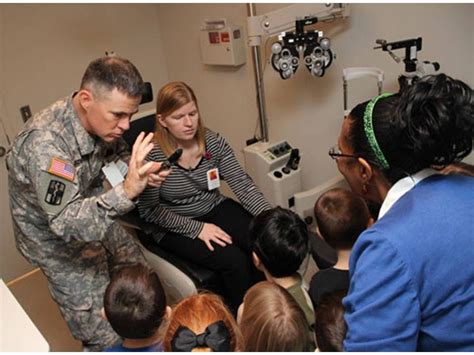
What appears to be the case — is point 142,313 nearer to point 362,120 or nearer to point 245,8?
point 362,120

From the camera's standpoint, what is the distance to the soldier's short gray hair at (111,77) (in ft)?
5.13

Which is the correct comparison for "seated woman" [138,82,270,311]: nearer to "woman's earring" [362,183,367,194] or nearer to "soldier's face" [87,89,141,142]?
"soldier's face" [87,89,141,142]

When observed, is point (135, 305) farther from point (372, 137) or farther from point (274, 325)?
point (372, 137)

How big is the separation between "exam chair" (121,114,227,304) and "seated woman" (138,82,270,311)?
4cm

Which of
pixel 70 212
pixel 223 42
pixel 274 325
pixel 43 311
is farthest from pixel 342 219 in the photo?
pixel 43 311

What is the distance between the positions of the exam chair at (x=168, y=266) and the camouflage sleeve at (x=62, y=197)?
48 cm

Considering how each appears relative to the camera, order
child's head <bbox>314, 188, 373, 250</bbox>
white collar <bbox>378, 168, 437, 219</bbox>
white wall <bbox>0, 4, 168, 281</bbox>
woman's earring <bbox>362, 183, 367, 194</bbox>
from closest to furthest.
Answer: white collar <bbox>378, 168, 437, 219</bbox> < woman's earring <bbox>362, 183, 367, 194</bbox> < child's head <bbox>314, 188, 373, 250</bbox> < white wall <bbox>0, 4, 168, 281</bbox>

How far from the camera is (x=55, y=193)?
1513 millimetres

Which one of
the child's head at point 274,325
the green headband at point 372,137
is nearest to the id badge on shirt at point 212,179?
the child's head at point 274,325

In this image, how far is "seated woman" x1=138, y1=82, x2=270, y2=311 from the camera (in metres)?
1.96

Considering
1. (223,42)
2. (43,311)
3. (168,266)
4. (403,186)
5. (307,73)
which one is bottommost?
(43,311)

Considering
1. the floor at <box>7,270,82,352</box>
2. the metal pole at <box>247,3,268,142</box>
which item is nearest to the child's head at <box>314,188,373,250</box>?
the metal pole at <box>247,3,268,142</box>

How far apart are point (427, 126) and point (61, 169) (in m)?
1.15

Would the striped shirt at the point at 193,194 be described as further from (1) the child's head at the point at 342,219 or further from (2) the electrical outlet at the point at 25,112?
(2) the electrical outlet at the point at 25,112
